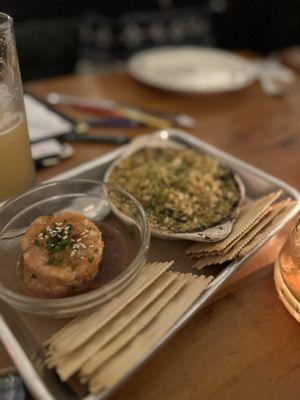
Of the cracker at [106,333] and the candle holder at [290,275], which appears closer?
the cracker at [106,333]

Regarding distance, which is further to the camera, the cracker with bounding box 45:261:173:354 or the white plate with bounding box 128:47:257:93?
the white plate with bounding box 128:47:257:93

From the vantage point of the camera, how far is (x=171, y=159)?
1023 mm

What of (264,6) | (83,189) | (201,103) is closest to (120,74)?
(201,103)

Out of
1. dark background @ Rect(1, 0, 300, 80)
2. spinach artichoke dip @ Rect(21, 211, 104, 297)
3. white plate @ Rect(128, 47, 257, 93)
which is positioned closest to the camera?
spinach artichoke dip @ Rect(21, 211, 104, 297)

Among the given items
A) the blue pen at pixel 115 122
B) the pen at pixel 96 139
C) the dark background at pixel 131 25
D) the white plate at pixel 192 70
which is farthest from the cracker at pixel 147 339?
the dark background at pixel 131 25

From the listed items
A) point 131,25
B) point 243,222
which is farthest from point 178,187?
point 131,25

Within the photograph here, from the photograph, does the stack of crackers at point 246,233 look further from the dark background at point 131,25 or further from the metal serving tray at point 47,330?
the dark background at point 131,25

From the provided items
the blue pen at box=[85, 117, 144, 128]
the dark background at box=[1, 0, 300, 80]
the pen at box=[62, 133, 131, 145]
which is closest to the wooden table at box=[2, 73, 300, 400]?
the pen at box=[62, 133, 131, 145]

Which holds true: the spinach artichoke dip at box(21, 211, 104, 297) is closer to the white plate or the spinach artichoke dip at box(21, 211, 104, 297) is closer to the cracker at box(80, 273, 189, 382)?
the cracker at box(80, 273, 189, 382)

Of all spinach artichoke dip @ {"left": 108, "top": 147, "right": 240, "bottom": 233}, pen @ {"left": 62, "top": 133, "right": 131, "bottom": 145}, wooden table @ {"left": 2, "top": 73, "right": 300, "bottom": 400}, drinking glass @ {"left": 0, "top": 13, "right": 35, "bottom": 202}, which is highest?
drinking glass @ {"left": 0, "top": 13, "right": 35, "bottom": 202}

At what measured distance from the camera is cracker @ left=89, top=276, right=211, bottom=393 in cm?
53

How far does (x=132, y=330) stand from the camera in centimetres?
58

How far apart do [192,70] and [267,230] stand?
1.08 meters

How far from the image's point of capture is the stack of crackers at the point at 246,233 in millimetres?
725
